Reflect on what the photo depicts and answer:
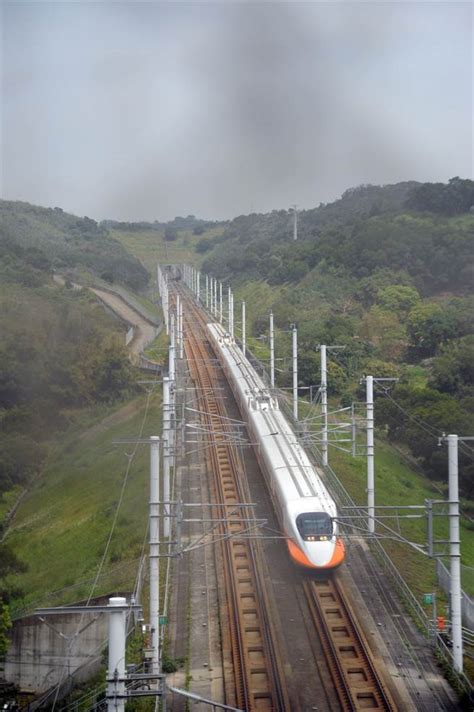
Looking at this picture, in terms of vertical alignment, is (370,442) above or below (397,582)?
above

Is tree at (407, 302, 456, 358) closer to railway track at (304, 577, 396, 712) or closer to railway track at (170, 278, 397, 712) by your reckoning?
railway track at (170, 278, 397, 712)

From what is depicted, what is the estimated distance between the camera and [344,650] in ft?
57.3

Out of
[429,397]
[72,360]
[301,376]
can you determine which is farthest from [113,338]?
[429,397]

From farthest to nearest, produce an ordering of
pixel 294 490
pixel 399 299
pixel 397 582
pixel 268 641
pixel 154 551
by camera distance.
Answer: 1. pixel 399 299
2. pixel 294 490
3. pixel 397 582
4. pixel 268 641
5. pixel 154 551

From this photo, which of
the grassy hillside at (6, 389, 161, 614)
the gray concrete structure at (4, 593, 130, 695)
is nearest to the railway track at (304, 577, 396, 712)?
the gray concrete structure at (4, 593, 130, 695)

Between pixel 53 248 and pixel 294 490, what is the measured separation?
73.7m

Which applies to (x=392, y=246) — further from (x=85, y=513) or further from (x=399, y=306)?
(x=85, y=513)

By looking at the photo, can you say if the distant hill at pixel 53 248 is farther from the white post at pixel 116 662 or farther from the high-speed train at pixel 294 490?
the white post at pixel 116 662

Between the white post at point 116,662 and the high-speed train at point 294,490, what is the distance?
6.57m

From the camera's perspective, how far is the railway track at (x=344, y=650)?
50.5 feet

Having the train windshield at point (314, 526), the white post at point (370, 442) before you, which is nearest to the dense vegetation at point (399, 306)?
the white post at point (370, 442)

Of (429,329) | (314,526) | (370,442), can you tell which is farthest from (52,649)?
(429,329)

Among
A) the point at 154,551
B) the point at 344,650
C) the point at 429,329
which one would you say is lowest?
the point at 344,650

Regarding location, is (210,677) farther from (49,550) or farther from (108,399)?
(108,399)
